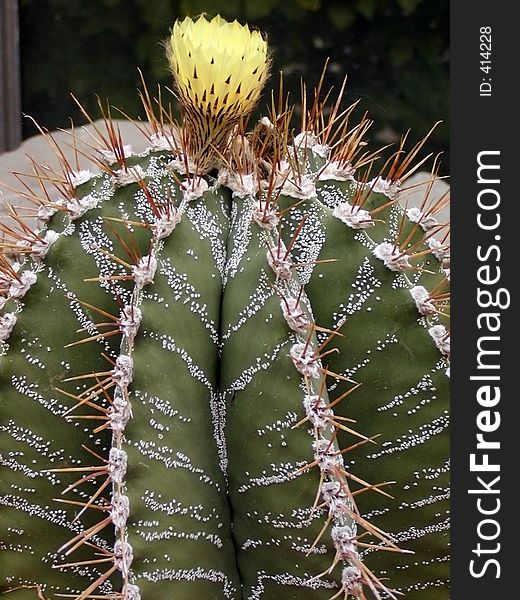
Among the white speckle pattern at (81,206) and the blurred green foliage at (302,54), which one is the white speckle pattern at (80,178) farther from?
the blurred green foliage at (302,54)

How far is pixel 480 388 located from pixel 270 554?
5.0 inches

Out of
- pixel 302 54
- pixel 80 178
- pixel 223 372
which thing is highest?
pixel 302 54

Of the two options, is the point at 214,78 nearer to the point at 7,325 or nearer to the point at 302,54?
the point at 7,325

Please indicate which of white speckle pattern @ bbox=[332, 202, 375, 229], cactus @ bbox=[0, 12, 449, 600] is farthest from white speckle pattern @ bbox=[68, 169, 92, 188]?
white speckle pattern @ bbox=[332, 202, 375, 229]

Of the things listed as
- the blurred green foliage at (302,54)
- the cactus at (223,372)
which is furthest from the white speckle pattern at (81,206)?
the blurred green foliage at (302,54)

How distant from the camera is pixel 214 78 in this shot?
0.43 metres

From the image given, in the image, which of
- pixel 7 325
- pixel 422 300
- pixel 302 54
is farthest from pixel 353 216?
pixel 302 54

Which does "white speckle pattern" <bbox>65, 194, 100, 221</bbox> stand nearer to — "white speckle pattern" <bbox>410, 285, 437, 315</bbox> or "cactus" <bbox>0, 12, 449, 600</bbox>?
"cactus" <bbox>0, 12, 449, 600</bbox>

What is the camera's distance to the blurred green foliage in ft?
2.86

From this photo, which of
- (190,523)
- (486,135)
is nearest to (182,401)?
(190,523)

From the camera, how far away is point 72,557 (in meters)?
0.47

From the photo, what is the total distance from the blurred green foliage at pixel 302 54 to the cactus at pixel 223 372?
42cm

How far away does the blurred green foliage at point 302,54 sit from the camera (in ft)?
2.86

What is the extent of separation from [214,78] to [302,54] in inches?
19.0
